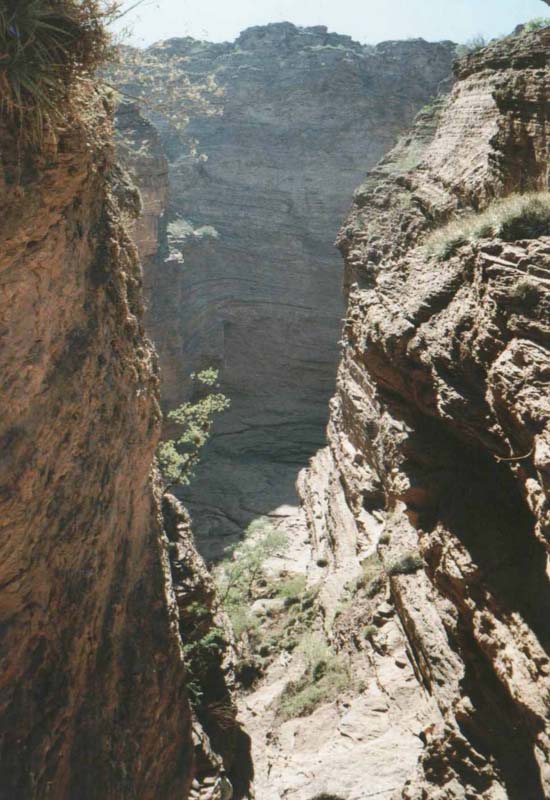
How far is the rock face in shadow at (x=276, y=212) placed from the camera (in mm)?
29750

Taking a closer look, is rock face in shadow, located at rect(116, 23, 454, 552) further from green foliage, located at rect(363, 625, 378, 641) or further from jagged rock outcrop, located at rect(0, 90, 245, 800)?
jagged rock outcrop, located at rect(0, 90, 245, 800)

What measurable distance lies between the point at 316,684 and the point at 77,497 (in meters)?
7.69

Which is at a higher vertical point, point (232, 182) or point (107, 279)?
point (232, 182)

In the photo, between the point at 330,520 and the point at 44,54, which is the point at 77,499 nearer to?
the point at 44,54

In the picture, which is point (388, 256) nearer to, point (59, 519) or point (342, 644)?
point (342, 644)

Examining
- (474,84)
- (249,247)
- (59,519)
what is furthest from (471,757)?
(249,247)

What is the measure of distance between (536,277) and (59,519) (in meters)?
4.61

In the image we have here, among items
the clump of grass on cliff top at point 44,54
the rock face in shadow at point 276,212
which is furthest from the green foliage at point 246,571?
the clump of grass on cliff top at point 44,54

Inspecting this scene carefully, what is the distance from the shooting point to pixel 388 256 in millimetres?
15938

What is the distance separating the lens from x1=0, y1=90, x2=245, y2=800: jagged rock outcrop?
201 inches

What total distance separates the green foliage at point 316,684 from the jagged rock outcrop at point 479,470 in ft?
7.07

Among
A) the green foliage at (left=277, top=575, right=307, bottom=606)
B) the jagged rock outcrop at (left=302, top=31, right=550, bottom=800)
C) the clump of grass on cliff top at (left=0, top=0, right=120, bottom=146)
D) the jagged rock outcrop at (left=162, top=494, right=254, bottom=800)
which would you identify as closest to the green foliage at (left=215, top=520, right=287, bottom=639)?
the green foliage at (left=277, top=575, right=307, bottom=606)

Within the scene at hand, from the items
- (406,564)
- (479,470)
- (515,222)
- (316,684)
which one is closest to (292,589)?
(316,684)

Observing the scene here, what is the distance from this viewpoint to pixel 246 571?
63.2 feet
